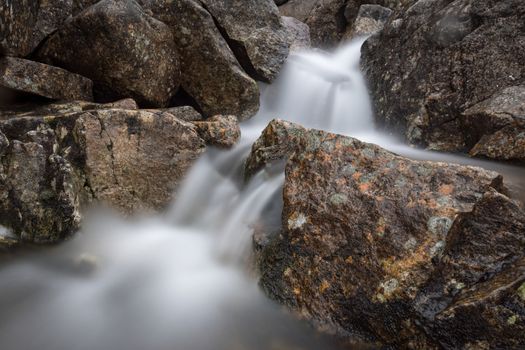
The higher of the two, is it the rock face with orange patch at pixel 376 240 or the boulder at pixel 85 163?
the rock face with orange patch at pixel 376 240

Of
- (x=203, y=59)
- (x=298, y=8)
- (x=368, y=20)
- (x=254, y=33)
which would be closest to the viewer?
(x=203, y=59)

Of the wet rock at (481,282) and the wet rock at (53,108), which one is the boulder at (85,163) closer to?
the wet rock at (53,108)

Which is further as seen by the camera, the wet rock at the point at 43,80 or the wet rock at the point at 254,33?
the wet rock at the point at 254,33

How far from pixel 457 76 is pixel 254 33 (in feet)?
13.4

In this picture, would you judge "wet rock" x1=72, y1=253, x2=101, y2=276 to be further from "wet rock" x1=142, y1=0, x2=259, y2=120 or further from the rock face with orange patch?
"wet rock" x1=142, y1=0, x2=259, y2=120

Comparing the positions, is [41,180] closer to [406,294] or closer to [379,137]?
[406,294]

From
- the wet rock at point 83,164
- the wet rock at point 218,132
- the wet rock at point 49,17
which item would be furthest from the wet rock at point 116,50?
the wet rock at point 83,164

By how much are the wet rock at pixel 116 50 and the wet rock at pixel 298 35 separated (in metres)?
4.94

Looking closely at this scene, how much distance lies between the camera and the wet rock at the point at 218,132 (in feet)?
19.1

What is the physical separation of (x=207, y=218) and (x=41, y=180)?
77.1 inches

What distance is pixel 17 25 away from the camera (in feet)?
18.3

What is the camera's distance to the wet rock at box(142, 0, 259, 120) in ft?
24.0

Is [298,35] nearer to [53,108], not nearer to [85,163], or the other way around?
[53,108]

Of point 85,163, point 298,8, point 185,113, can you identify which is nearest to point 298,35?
point 298,8
